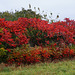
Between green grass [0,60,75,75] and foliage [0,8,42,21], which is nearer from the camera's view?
green grass [0,60,75,75]

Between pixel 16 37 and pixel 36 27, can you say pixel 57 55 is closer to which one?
pixel 36 27

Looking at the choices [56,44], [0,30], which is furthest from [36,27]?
[0,30]

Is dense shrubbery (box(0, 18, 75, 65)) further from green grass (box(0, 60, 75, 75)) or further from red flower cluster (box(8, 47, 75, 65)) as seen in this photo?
green grass (box(0, 60, 75, 75))

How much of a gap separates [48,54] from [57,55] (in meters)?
0.75

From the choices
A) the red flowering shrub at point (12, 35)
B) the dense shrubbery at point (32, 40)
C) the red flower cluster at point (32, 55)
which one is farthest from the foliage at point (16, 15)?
the red flower cluster at point (32, 55)

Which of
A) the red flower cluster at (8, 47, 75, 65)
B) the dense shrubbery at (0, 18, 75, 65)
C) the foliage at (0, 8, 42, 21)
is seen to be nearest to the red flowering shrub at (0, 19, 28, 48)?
the dense shrubbery at (0, 18, 75, 65)

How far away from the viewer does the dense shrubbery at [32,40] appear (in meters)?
7.35

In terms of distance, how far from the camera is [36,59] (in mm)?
7566

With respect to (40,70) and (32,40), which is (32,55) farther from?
(32,40)

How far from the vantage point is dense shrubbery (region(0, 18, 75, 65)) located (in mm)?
7348

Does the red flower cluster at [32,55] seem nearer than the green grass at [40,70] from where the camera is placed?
No

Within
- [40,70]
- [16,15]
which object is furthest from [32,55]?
[16,15]

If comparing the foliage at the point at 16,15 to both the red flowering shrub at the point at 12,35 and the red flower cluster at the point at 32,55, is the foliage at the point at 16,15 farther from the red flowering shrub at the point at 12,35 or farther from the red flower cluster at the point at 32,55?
the red flower cluster at the point at 32,55

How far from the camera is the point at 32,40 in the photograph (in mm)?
9047
